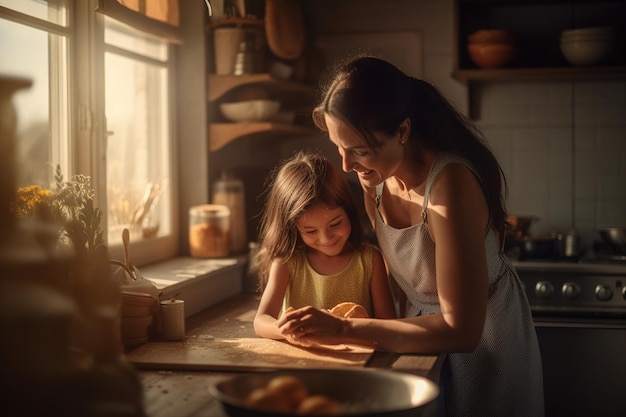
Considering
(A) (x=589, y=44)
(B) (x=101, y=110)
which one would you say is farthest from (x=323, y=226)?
(A) (x=589, y=44)

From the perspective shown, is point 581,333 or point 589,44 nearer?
point 581,333

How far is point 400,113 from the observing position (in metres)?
1.85

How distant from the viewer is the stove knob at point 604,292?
3.06m

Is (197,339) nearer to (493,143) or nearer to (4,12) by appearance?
(4,12)

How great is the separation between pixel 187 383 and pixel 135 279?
0.48 m

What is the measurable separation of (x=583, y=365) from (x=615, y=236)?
552 millimetres

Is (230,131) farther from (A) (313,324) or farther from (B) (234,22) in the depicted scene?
(A) (313,324)

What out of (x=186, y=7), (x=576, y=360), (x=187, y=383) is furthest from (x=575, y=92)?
(x=187, y=383)

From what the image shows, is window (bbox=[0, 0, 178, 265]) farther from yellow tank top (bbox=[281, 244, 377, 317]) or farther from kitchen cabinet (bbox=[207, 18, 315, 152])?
yellow tank top (bbox=[281, 244, 377, 317])

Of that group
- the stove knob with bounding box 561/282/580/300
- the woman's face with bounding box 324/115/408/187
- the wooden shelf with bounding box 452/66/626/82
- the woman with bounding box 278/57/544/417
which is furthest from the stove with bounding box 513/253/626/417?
the woman's face with bounding box 324/115/408/187

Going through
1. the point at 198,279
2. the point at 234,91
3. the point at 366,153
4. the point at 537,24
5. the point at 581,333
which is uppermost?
the point at 537,24

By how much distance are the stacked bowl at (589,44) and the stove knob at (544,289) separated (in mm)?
936

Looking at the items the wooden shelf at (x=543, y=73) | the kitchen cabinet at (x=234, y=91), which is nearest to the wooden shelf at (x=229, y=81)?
the kitchen cabinet at (x=234, y=91)

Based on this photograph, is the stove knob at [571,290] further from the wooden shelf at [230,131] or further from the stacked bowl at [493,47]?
the wooden shelf at [230,131]
